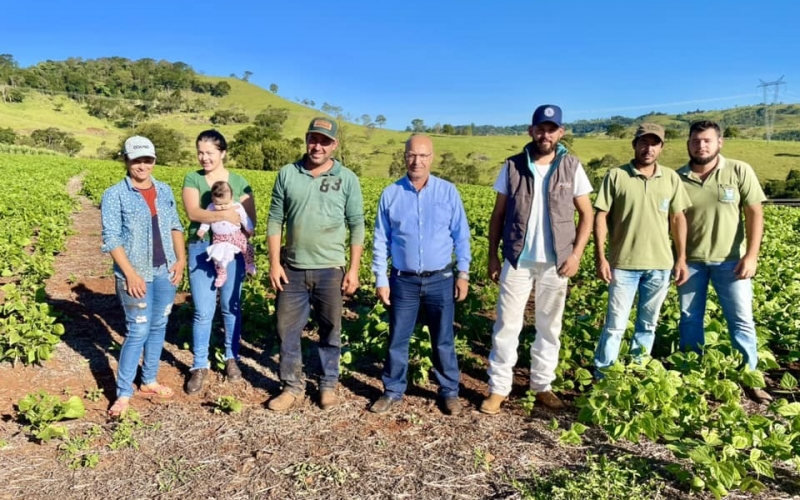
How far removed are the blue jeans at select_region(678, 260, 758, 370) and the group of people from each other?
0.01 m

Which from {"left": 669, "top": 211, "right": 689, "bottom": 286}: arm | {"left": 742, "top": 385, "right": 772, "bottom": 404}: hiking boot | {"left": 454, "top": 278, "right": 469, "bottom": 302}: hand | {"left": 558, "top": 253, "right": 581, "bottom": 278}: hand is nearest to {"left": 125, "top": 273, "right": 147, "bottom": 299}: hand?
{"left": 454, "top": 278, "right": 469, "bottom": 302}: hand

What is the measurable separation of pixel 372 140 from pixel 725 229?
87.3m

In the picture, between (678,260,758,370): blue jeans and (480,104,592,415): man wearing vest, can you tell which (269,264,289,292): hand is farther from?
(678,260,758,370): blue jeans

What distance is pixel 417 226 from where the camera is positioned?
12.4ft

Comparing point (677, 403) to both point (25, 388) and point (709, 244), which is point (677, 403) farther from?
point (25, 388)

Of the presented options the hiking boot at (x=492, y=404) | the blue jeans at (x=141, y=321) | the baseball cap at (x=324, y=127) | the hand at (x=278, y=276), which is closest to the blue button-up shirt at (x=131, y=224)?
the blue jeans at (x=141, y=321)

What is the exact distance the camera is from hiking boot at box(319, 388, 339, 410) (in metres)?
4.06

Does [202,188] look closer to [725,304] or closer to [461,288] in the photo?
[461,288]

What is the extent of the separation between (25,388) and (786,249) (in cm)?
1013

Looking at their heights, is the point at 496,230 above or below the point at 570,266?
above

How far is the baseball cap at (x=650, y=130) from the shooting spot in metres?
3.82

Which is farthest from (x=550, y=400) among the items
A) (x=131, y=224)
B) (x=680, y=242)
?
(x=131, y=224)

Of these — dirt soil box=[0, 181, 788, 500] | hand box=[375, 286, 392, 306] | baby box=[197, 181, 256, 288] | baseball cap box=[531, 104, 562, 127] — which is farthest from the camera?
baby box=[197, 181, 256, 288]

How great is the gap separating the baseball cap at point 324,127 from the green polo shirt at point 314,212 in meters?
0.27
